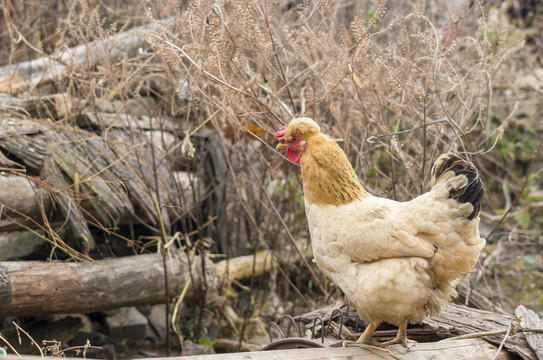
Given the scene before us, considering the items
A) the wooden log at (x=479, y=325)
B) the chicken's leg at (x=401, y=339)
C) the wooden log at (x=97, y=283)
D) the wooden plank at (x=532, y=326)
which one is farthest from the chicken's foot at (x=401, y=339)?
the wooden log at (x=97, y=283)

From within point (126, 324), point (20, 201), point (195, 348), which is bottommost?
point (195, 348)

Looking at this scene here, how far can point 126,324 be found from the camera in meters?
4.70

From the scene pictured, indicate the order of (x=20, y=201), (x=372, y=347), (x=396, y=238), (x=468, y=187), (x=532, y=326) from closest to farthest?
(x=468, y=187)
(x=396, y=238)
(x=372, y=347)
(x=532, y=326)
(x=20, y=201)

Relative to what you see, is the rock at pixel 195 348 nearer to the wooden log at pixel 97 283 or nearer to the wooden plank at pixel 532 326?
the wooden log at pixel 97 283

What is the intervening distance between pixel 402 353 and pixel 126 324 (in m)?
2.79

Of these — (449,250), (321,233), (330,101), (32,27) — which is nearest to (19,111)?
(32,27)

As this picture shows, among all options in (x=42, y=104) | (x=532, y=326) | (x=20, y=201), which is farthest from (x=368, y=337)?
(x=42, y=104)

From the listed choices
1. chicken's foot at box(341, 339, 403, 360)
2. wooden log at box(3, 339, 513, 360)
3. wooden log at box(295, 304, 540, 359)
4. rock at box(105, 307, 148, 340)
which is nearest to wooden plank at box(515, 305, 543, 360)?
wooden log at box(295, 304, 540, 359)

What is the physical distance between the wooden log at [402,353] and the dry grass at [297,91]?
3.79 feet

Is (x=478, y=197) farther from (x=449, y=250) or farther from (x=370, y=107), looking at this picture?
(x=370, y=107)

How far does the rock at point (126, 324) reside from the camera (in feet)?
15.2

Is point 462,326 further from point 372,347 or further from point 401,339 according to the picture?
point 372,347

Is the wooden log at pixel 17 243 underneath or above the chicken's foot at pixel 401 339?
above

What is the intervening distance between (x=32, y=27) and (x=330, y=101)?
3944 millimetres
